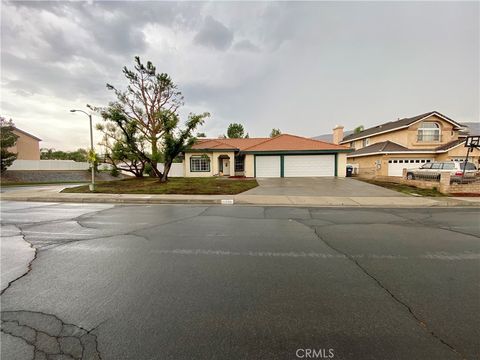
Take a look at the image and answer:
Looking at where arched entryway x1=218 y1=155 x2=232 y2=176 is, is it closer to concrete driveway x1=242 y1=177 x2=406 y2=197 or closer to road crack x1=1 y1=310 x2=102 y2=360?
concrete driveway x1=242 y1=177 x2=406 y2=197

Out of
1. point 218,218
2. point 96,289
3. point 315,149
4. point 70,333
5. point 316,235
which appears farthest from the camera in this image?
point 315,149

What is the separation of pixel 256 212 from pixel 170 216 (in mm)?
3357

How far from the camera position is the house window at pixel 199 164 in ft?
86.6

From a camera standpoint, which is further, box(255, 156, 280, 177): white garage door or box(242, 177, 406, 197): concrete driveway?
box(255, 156, 280, 177): white garage door

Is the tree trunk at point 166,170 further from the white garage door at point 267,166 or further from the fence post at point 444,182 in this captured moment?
the fence post at point 444,182

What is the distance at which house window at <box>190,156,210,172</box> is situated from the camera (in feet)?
86.6

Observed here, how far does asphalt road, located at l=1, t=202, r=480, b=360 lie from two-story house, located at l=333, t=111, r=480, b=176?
848 inches

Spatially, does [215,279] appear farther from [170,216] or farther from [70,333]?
[170,216]

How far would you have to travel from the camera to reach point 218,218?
7637 mm

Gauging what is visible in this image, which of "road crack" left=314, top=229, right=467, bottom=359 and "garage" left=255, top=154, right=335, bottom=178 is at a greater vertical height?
A: "garage" left=255, top=154, right=335, bottom=178

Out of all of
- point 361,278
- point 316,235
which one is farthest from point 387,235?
point 361,278

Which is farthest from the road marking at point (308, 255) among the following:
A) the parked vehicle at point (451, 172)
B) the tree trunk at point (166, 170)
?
the tree trunk at point (166, 170)

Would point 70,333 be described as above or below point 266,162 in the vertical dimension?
below

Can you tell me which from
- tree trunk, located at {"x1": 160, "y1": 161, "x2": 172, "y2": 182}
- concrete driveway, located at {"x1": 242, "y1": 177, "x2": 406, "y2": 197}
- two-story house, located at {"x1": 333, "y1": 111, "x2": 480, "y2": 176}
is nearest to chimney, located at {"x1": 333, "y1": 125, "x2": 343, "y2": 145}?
two-story house, located at {"x1": 333, "y1": 111, "x2": 480, "y2": 176}
